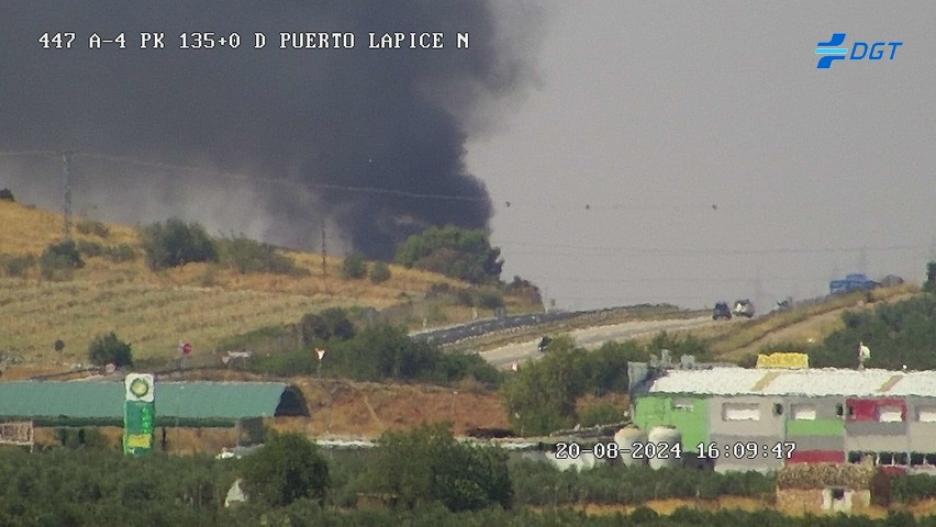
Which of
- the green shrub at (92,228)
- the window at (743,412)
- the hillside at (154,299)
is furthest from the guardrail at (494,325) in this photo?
the window at (743,412)

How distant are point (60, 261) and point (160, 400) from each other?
47842mm

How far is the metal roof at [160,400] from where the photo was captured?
90688mm

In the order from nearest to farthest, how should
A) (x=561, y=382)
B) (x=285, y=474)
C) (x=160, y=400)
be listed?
(x=285, y=474) → (x=160, y=400) → (x=561, y=382)

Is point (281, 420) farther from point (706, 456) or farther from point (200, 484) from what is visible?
point (200, 484)

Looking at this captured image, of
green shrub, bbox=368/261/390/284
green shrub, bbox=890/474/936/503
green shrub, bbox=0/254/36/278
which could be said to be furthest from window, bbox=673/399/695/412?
green shrub, bbox=368/261/390/284

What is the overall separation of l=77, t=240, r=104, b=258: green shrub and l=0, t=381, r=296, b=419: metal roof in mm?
48146

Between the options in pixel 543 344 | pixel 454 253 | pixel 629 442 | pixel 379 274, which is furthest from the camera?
pixel 454 253

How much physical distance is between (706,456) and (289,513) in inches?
998

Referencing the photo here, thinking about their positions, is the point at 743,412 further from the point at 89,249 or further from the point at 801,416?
the point at 89,249

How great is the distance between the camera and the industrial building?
85250mm

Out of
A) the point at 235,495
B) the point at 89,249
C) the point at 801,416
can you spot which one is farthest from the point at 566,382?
the point at 89,249

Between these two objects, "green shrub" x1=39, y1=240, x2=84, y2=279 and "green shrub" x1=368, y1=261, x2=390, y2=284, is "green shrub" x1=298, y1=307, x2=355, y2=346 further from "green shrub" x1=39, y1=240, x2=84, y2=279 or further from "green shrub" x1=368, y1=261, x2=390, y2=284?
"green shrub" x1=368, y1=261, x2=390, y2=284

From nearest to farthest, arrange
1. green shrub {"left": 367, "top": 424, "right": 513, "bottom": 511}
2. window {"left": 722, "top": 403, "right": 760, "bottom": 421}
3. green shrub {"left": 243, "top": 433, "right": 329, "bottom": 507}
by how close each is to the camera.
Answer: green shrub {"left": 243, "top": 433, "right": 329, "bottom": 507} < green shrub {"left": 367, "top": 424, "right": 513, "bottom": 511} < window {"left": 722, "top": 403, "right": 760, "bottom": 421}

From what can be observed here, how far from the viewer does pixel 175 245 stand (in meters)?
145
